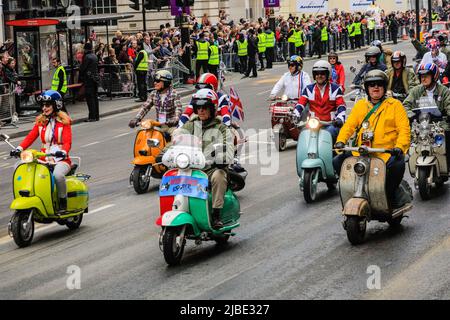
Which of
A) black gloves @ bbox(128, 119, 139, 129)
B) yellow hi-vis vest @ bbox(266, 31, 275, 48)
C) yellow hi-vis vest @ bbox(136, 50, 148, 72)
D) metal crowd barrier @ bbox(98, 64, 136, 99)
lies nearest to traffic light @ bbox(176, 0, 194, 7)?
yellow hi-vis vest @ bbox(136, 50, 148, 72)

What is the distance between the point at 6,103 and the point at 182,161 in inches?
683

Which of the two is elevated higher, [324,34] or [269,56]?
[324,34]

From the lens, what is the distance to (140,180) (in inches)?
622

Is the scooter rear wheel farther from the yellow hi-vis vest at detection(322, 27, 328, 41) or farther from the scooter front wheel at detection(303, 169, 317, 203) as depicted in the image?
the yellow hi-vis vest at detection(322, 27, 328, 41)

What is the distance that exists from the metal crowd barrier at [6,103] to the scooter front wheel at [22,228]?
1485 centimetres

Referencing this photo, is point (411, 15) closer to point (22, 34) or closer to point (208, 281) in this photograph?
point (22, 34)

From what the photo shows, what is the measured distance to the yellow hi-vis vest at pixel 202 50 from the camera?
37469 millimetres

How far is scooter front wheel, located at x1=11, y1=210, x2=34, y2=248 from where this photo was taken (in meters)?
12.1

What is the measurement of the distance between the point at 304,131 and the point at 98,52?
2087cm

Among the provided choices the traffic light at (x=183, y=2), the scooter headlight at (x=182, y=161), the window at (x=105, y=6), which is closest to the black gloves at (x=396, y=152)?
the scooter headlight at (x=182, y=161)

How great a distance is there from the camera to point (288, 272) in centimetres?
1015

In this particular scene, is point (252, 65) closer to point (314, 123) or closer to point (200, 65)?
point (200, 65)

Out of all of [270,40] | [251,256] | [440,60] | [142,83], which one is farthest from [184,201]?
[270,40]
